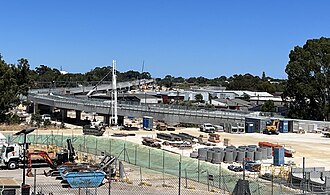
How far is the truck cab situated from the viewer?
37000 mm

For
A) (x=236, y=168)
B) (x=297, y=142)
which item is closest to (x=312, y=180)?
(x=236, y=168)

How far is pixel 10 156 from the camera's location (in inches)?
1464

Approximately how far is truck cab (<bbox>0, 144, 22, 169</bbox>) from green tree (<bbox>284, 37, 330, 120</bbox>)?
66621 mm

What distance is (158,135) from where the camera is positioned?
220 feet

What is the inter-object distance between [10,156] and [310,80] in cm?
6994

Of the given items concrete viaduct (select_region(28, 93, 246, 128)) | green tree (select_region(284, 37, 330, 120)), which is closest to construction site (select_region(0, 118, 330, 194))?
concrete viaduct (select_region(28, 93, 246, 128))

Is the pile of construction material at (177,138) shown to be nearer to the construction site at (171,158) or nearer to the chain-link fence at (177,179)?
the construction site at (171,158)

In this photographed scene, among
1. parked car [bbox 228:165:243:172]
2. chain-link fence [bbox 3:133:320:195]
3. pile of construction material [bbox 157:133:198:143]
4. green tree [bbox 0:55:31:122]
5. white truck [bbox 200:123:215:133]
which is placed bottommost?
parked car [bbox 228:165:243:172]

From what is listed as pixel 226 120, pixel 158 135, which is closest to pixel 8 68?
pixel 158 135

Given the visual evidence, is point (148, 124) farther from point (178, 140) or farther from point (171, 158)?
point (171, 158)

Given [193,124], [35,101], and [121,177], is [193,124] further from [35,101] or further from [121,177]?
[121,177]

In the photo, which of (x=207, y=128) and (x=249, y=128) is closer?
(x=207, y=128)

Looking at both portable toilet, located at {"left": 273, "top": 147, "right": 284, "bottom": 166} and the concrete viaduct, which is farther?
the concrete viaduct

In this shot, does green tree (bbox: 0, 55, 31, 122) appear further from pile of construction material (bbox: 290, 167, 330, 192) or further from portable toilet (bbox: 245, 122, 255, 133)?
pile of construction material (bbox: 290, 167, 330, 192)
